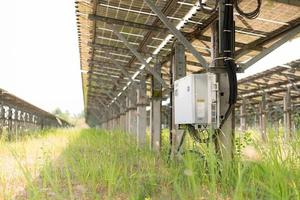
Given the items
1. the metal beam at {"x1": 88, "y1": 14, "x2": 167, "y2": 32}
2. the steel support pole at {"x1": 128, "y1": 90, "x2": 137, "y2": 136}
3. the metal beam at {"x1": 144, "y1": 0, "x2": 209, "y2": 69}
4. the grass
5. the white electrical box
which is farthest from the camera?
the steel support pole at {"x1": 128, "y1": 90, "x2": 137, "y2": 136}

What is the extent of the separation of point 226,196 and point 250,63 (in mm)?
3037

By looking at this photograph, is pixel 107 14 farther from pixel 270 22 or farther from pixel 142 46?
pixel 270 22

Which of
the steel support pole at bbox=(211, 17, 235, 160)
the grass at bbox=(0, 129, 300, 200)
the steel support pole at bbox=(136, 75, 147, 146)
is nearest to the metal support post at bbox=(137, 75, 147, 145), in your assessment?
the steel support pole at bbox=(136, 75, 147, 146)

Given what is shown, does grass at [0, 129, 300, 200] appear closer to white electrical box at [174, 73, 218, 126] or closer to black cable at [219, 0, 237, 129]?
black cable at [219, 0, 237, 129]

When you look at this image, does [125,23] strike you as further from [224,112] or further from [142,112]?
[142,112]

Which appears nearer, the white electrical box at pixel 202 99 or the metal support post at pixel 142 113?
the white electrical box at pixel 202 99

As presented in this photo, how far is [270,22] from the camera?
27.0 ft

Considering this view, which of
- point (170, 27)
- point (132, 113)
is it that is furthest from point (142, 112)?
point (170, 27)

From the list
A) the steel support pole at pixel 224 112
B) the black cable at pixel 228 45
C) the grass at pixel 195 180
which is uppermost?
the black cable at pixel 228 45

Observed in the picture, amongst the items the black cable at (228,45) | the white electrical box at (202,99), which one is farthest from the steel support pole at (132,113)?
the black cable at (228,45)

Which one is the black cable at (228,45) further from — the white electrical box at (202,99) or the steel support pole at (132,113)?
the steel support pole at (132,113)

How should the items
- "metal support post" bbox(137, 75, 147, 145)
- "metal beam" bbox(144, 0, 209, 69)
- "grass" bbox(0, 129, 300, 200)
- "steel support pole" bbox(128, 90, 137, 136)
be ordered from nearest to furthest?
"grass" bbox(0, 129, 300, 200) < "metal beam" bbox(144, 0, 209, 69) < "metal support post" bbox(137, 75, 147, 145) < "steel support pole" bbox(128, 90, 137, 136)

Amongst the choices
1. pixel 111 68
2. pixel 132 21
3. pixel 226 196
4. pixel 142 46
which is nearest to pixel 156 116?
pixel 142 46

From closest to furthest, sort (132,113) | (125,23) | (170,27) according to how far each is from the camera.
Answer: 1. (170,27)
2. (125,23)
3. (132,113)
